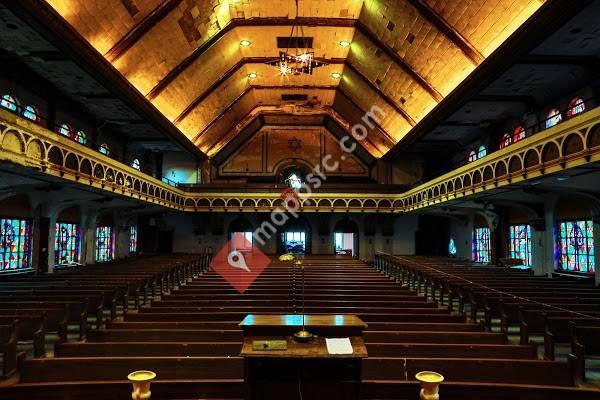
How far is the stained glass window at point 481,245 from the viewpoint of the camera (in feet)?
66.5

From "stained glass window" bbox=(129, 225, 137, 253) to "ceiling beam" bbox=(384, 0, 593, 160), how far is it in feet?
53.9

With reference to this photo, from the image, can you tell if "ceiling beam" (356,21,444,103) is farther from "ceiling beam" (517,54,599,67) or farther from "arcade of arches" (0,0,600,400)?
"ceiling beam" (517,54,599,67)

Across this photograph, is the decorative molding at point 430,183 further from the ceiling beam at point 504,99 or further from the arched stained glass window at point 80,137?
the arched stained glass window at point 80,137

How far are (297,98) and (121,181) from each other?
518 inches

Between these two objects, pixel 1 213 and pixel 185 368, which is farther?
pixel 1 213

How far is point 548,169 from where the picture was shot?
9.20m

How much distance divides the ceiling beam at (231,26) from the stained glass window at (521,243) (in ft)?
34.6

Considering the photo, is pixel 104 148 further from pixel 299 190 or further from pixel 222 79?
pixel 299 190

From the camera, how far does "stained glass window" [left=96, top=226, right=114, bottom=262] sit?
19.6 meters

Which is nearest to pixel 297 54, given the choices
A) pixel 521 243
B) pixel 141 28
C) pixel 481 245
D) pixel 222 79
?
pixel 222 79

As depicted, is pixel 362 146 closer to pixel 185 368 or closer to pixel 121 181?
pixel 121 181

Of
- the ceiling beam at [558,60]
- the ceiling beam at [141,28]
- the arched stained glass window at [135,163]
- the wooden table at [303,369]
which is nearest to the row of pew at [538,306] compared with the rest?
the wooden table at [303,369]

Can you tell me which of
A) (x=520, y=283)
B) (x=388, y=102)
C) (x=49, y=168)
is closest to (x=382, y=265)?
(x=388, y=102)

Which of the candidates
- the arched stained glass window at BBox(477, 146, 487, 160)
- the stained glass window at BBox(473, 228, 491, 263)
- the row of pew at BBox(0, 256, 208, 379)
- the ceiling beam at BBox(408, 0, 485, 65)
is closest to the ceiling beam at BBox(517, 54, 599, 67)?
the ceiling beam at BBox(408, 0, 485, 65)
